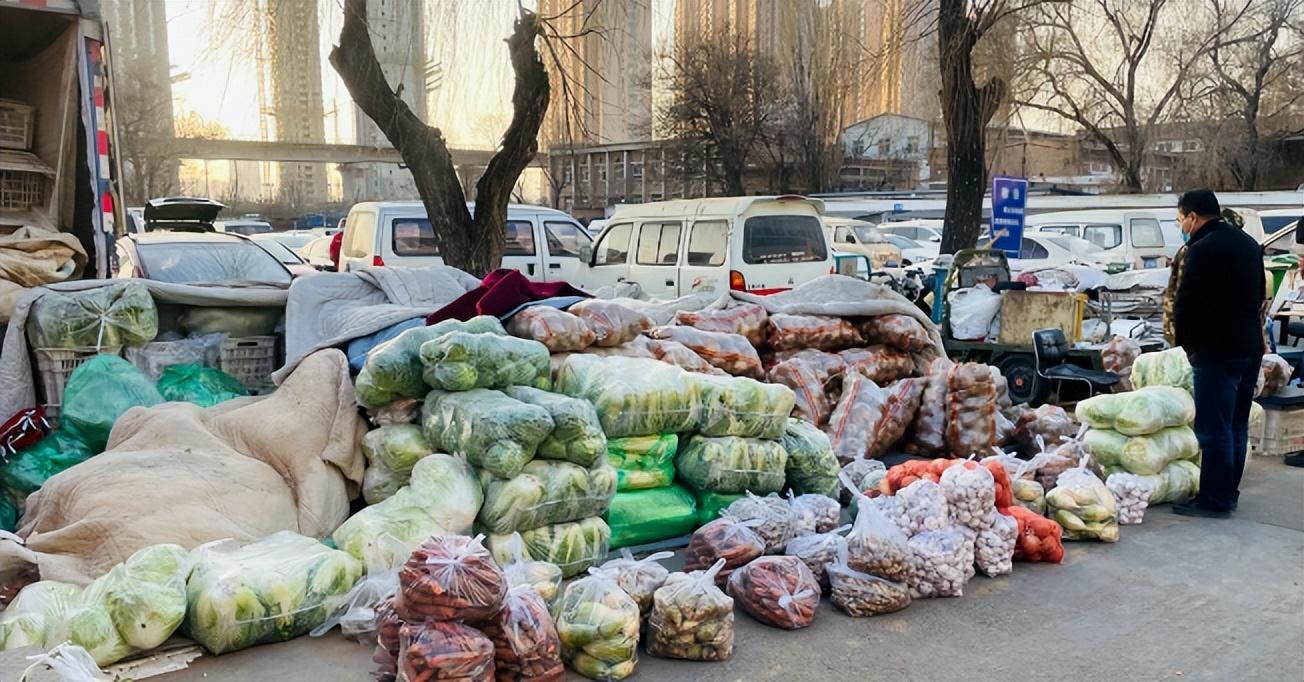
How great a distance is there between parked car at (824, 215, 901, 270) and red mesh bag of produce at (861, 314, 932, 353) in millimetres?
10862

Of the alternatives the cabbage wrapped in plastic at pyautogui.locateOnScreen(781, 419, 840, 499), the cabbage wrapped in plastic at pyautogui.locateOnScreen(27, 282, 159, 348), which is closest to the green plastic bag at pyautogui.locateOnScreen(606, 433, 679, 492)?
the cabbage wrapped in plastic at pyautogui.locateOnScreen(781, 419, 840, 499)

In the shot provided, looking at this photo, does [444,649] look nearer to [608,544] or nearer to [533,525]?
[533,525]

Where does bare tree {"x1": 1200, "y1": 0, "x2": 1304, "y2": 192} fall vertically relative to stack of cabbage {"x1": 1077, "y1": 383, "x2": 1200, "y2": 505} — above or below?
above

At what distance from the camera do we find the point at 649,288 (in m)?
11.5

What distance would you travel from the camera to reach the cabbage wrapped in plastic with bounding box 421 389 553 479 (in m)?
4.20

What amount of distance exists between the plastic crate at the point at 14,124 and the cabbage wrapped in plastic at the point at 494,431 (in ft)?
15.6

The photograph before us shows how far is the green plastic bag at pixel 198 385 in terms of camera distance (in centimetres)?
547

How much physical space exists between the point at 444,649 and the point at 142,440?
90.6 inches

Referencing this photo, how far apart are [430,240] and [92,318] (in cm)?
708

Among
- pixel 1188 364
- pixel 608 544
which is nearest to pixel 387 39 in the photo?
pixel 608 544

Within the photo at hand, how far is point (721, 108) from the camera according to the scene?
35.4 meters

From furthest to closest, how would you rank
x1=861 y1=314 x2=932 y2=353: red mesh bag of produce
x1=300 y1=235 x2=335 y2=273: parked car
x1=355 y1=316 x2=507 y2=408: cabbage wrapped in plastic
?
x1=300 y1=235 x2=335 y2=273: parked car, x1=861 y1=314 x2=932 y2=353: red mesh bag of produce, x1=355 y1=316 x2=507 y2=408: cabbage wrapped in plastic

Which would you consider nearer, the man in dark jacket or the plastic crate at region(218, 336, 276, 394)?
the man in dark jacket

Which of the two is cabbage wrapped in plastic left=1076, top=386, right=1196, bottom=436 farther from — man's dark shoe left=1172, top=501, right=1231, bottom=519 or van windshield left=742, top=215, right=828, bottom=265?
van windshield left=742, top=215, right=828, bottom=265
